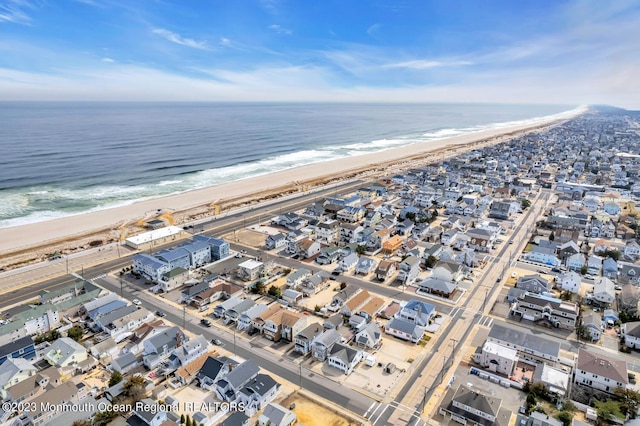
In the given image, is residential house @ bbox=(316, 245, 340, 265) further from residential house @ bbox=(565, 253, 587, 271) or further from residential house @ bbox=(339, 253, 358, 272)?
residential house @ bbox=(565, 253, 587, 271)

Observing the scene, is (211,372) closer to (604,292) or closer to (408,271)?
(408,271)

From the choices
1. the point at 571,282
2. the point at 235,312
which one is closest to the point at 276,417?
the point at 235,312

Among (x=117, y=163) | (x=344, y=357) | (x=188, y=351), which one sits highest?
(x=117, y=163)

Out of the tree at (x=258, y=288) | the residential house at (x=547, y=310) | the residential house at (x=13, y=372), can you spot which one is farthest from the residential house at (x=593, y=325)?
the residential house at (x=13, y=372)

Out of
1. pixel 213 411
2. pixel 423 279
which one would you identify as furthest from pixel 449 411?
pixel 423 279

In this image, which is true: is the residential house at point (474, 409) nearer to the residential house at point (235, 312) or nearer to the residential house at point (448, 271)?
the residential house at point (448, 271)

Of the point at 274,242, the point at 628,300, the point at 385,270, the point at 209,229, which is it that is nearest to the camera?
the point at 628,300
